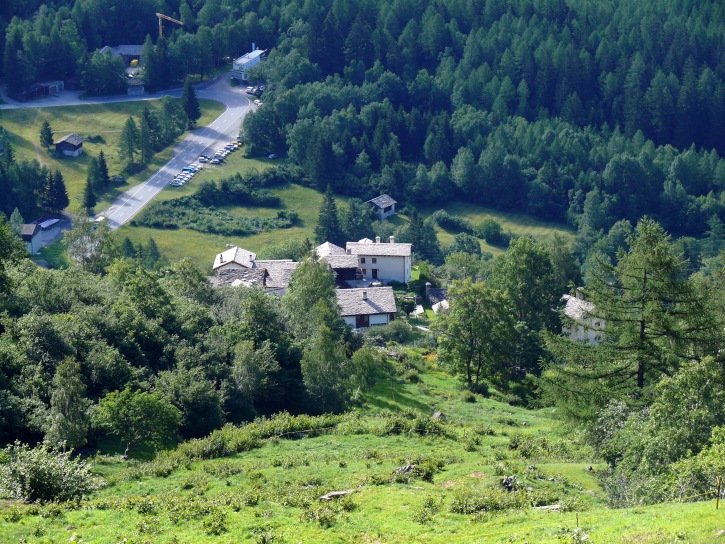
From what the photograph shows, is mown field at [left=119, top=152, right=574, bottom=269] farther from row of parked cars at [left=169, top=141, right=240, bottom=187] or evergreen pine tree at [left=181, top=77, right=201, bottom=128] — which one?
evergreen pine tree at [left=181, top=77, right=201, bottom=128]

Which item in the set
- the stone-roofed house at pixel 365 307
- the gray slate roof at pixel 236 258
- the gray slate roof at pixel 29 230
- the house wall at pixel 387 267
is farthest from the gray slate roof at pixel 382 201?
the stone-roofed house at pixel 365 307

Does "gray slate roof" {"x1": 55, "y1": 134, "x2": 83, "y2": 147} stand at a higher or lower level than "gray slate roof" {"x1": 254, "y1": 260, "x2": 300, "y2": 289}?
lower

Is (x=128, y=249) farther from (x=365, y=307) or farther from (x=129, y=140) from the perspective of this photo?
(x=365, y=307)

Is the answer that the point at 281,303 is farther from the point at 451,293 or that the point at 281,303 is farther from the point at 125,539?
the point at 125,539

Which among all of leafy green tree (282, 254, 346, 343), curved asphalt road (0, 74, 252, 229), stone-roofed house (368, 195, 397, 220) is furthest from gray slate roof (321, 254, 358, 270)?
stone-roofed house (368, 195, 397, 220)

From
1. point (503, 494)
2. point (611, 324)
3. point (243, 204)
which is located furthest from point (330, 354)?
point (243, 204)

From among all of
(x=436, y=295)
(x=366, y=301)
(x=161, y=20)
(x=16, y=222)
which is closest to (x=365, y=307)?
(x=366, y=301)

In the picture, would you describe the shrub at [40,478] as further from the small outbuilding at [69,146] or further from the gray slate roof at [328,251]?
the small outbuilding at [69,146]
